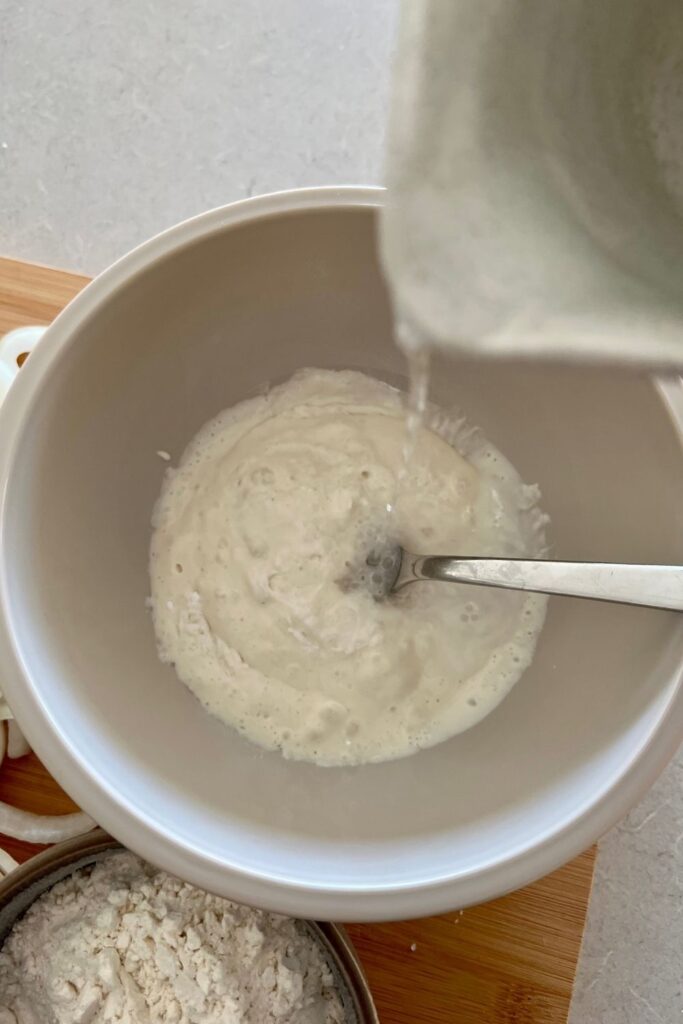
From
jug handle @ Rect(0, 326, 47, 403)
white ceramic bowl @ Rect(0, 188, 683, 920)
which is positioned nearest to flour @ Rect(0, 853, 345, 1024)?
white ceramic bowl @ Rect(0, 188, 683, 920)

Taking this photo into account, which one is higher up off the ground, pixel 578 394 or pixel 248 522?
pixel 578 394

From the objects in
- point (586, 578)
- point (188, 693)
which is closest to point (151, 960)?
point (188, 693)

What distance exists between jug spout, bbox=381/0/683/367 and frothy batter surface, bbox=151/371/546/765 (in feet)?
1.52

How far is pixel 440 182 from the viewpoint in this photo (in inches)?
19.6

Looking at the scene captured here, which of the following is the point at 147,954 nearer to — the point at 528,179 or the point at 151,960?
the point at 151,960

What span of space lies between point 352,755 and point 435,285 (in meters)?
0.55

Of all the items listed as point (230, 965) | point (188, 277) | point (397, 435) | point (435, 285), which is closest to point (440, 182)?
point (435, 285)

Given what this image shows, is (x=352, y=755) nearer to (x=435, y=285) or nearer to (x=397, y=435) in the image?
(x=397, y=435)

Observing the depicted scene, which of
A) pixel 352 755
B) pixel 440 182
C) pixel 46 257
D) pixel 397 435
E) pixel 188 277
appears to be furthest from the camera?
pixel 46 257

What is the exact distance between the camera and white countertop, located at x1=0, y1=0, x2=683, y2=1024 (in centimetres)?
112

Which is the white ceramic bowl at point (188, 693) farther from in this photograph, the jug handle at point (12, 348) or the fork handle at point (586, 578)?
the jug handle at point (12, 348)

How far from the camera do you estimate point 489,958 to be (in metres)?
0.91

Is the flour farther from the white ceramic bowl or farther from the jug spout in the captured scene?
the jug spout

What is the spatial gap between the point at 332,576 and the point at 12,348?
16.9 inches
